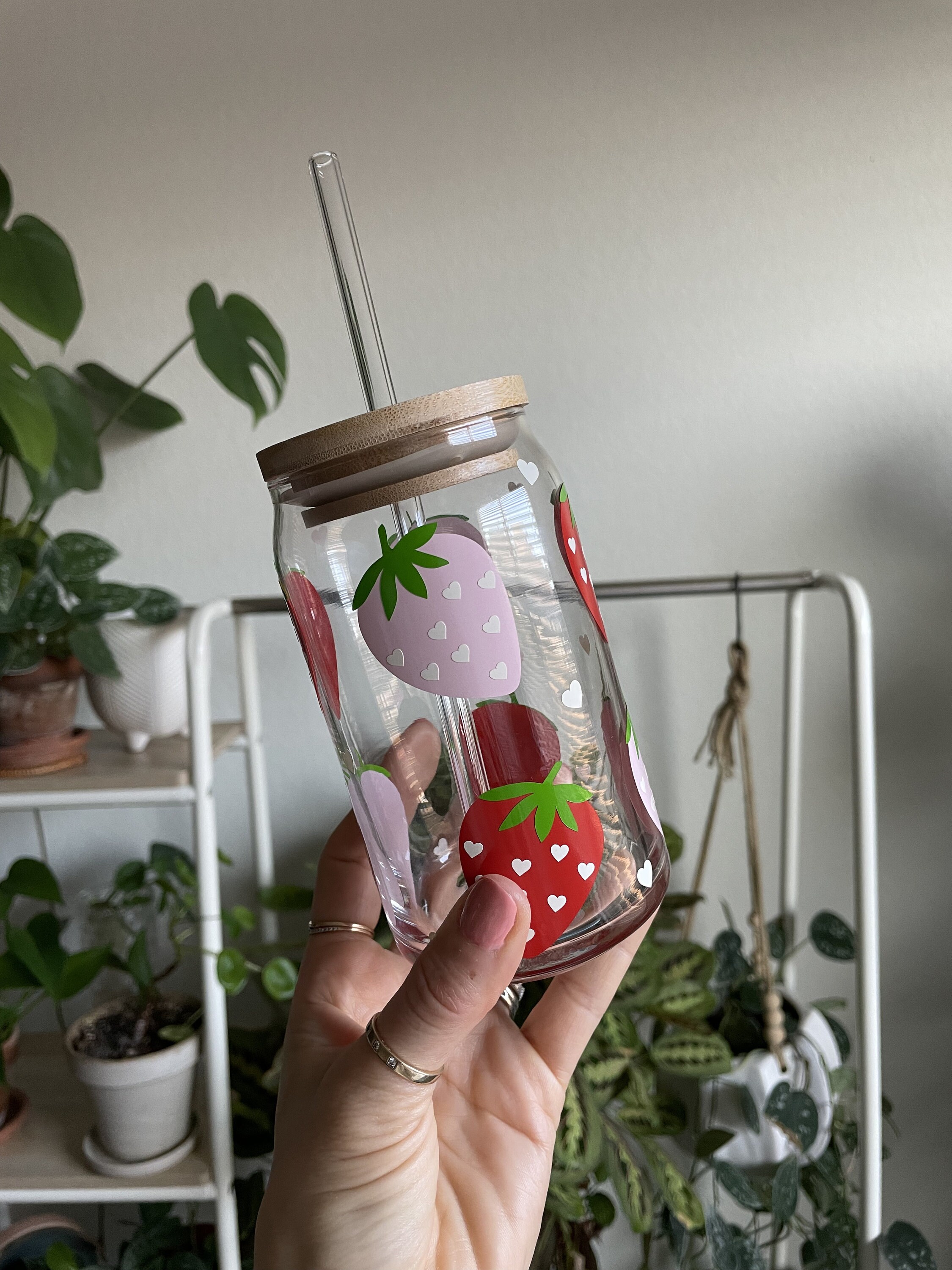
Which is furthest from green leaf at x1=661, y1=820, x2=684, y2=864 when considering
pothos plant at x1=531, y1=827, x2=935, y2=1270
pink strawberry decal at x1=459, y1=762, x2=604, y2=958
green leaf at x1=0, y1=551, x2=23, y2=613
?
green leaf at x1=0, y1=551, x2=23, y2=613

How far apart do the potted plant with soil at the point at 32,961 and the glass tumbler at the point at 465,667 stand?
740 millimetres

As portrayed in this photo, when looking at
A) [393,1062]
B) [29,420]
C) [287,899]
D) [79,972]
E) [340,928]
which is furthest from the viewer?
[287,899]

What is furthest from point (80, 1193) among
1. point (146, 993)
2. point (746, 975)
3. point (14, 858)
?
point (746, 975)

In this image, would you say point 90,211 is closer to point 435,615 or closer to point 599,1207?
point 435,615

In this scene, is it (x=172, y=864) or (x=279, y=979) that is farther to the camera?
(x=172, y=864)

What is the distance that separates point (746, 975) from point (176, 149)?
132 centimetres

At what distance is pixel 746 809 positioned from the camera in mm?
1201

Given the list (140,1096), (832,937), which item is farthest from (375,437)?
(832,937)

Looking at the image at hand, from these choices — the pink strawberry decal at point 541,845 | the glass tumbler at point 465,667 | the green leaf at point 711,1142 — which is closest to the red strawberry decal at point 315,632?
the glass tumbler at point 465,667

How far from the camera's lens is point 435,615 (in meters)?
0.48

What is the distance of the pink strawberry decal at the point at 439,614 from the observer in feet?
1.58

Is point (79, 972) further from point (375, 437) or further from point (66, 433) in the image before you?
point (375, 437)

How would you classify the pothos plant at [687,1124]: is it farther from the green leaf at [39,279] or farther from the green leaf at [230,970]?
the green leaf at [39,279]

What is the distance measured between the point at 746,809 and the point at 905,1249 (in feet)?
1.84
